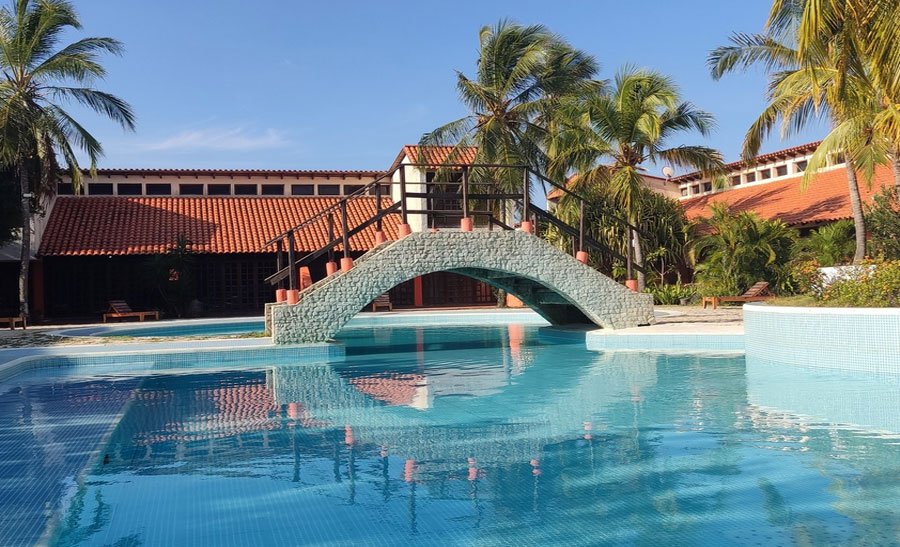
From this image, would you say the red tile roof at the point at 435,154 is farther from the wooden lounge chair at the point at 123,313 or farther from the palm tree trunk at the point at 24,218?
the palm tree trunk at the point at 24,218

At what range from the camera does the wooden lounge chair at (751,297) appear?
23.1 m

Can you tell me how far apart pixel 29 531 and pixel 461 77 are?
71.5 feet

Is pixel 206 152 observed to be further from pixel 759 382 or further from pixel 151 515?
pixel 151 515

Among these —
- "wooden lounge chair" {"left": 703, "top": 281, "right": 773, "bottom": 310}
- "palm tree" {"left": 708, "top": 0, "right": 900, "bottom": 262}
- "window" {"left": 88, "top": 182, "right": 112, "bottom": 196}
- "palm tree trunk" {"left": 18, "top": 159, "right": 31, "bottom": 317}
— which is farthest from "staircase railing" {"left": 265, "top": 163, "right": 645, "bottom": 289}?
"window" {"left": 88, "top": 182, "right": 112, "bottom": 196}

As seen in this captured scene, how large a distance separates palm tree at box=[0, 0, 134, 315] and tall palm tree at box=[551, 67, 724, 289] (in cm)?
1381

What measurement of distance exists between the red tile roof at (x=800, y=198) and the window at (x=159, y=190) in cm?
2142

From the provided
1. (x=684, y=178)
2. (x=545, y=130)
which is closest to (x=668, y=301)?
(x=545, y=130)

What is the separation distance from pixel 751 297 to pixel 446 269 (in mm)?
10885

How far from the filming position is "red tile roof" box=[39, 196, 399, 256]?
28.2 m

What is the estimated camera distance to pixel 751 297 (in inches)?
906

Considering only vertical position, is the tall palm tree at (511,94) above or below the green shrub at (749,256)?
above

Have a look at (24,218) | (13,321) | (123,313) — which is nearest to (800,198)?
(123,313)

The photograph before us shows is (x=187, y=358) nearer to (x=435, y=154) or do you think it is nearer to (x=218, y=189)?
(x=435, y=154)

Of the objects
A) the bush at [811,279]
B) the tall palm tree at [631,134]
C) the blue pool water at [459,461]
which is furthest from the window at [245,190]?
the bush at [811,279]
